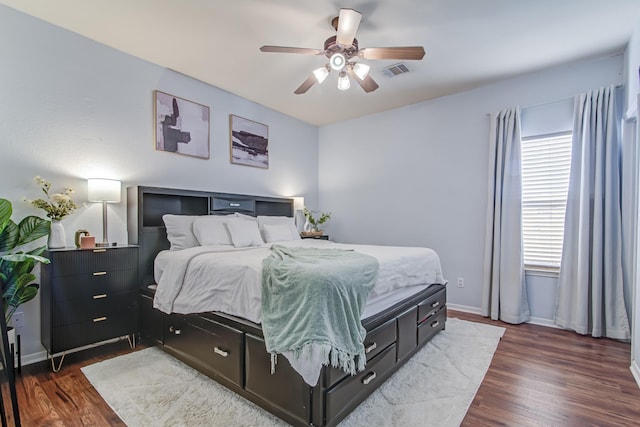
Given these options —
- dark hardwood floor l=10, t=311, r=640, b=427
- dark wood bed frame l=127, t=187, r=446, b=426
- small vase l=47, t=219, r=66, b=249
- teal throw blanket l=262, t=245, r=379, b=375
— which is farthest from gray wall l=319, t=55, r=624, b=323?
small vase l=47, t=219, r=66, b=249

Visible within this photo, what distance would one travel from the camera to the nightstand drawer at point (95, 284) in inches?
96.3

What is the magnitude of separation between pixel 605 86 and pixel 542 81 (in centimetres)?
56

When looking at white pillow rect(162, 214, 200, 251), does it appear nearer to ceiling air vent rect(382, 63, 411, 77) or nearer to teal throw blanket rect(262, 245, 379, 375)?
teal throw blanket rect(262, 245, 379, 375)

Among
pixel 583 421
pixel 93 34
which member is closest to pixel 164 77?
pixel 93 34

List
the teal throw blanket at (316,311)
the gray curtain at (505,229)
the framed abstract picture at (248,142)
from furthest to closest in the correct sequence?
the framed abstract picture at (248,142) < the gray curtain at (505,229) < the teal throw blanket at (316,311)

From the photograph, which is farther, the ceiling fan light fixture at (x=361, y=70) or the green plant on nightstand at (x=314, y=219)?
the green plant on nightstand at (x=314, y=219)

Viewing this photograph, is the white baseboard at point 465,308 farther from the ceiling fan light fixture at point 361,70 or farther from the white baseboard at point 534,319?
the ceiling fan light fixture at point 361,70

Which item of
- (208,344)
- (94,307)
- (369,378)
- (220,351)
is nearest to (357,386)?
(369,378)

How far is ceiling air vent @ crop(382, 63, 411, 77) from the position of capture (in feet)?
11.0

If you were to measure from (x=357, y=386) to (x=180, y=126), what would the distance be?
10.8 ft

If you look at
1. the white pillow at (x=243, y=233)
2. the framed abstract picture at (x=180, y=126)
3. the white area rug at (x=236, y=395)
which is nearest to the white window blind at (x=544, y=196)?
the white area rug at (x=236, y=395)

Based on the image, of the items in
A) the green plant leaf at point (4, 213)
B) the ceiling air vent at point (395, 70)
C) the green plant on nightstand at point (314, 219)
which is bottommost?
the green plant on nightstand at point (314, 219)

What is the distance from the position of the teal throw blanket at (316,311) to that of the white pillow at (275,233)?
1.83 metres

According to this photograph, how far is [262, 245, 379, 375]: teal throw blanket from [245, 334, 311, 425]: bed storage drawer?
0.32 feet
